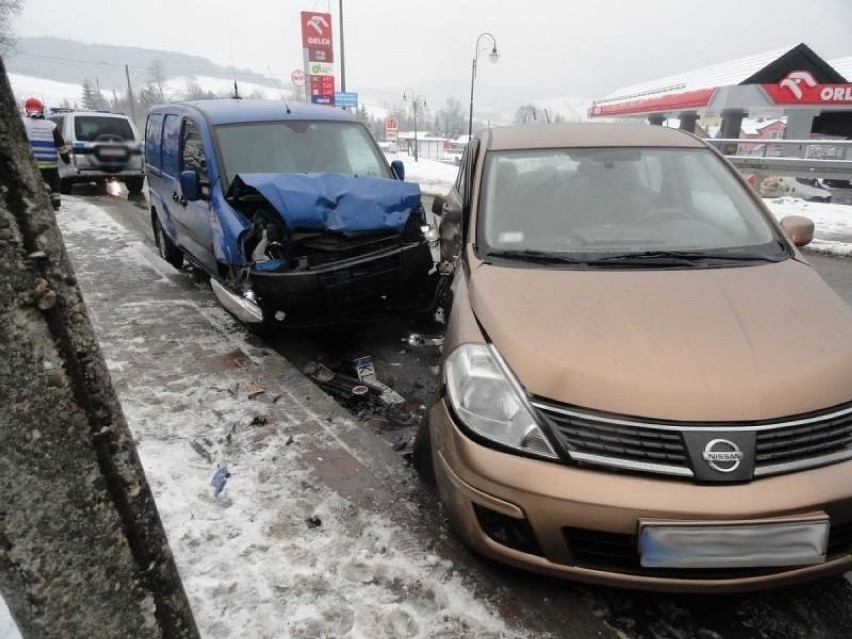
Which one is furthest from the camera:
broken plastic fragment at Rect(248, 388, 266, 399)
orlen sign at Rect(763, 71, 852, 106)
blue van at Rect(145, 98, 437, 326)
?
orlen sign at Rect(763, 71, 852, 106)

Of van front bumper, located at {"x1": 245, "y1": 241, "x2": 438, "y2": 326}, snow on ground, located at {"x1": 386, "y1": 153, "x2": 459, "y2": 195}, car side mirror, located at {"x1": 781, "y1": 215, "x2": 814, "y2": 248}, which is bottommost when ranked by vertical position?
snow on ground, located at {"x1": 386, "y1": 153, "x2": 459, "y2": 195}

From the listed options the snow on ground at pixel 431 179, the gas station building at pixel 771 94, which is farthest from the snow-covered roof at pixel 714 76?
the snow on ground at pixel 431 179

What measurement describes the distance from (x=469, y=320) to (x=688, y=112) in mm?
28544

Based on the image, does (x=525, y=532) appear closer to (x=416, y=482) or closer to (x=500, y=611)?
(x=500, y=611)

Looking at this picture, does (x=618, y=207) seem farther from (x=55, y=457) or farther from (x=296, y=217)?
(x=55, y=457)

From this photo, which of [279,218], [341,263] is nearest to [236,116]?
[279,218]

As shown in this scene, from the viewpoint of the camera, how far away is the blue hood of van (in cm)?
395

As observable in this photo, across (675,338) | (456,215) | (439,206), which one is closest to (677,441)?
(675,338)

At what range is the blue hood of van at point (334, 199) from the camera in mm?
3947

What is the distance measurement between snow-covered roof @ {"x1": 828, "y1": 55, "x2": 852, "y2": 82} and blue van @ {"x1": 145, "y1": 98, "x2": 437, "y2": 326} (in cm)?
2863

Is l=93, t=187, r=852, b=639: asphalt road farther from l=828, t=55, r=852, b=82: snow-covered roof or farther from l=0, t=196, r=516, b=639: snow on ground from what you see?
l=828, t=55, r=852, b=82: snow-covered roof

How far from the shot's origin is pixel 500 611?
2.00 metres

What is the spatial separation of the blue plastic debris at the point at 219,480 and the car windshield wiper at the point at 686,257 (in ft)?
6.71

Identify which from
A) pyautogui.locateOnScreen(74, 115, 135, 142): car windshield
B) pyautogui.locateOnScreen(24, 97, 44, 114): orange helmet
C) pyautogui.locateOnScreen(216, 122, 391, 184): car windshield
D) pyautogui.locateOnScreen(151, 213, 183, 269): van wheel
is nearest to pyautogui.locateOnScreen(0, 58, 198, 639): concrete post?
pyautogui.locateOnScreen(216, 122, 391, 184): car windshield
